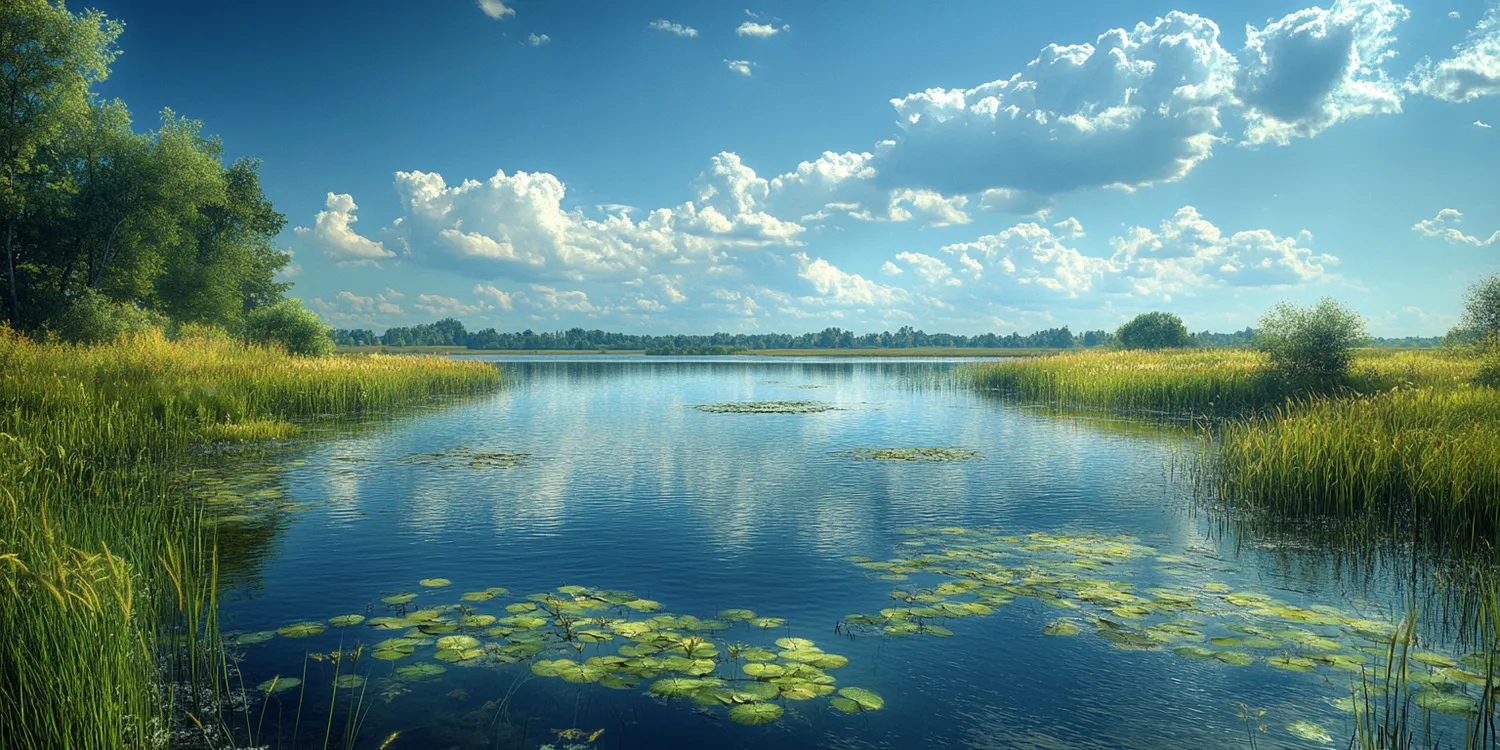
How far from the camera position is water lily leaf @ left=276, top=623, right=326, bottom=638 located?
884 cm

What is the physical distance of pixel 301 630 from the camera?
8.93 metres

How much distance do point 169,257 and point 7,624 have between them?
60.4 metres

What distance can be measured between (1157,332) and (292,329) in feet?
312

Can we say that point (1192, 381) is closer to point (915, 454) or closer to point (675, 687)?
point (915, 454)

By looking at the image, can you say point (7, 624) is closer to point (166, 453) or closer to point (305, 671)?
point (305, 671)

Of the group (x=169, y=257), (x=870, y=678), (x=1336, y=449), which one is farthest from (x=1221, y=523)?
(x=169, y=257)

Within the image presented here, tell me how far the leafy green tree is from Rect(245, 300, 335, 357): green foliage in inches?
488

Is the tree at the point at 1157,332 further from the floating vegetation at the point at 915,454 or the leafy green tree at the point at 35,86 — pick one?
the leafy green tree at the point at 35,86

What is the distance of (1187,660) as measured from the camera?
8.26 meters

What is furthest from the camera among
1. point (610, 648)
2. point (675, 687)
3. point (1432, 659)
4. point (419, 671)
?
point (610, 648)

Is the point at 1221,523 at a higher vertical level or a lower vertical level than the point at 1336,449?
lower

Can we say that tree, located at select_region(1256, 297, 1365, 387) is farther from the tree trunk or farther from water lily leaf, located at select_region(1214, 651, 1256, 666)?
the tree trunk

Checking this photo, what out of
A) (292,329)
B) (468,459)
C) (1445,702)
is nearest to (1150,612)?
(1445,702)

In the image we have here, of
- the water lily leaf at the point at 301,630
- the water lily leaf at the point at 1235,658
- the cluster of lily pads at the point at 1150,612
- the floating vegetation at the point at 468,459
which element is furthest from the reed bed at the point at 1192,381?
the water lily leaf at the point at 301,630
